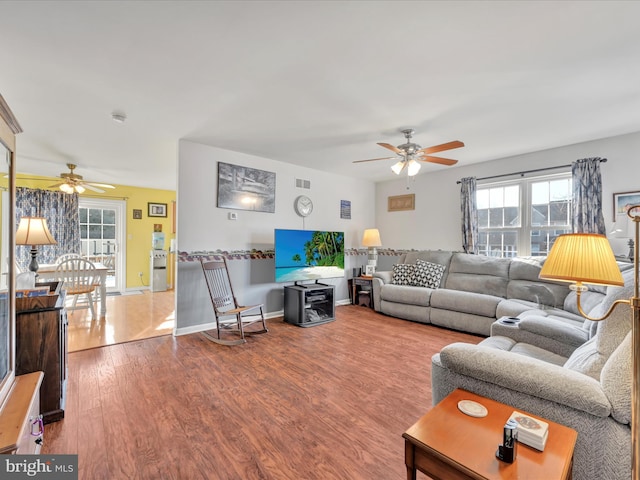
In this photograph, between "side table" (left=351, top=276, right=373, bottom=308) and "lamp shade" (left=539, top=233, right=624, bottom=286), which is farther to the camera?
"side table" (left=351, top=276, right=373, bottom=308)

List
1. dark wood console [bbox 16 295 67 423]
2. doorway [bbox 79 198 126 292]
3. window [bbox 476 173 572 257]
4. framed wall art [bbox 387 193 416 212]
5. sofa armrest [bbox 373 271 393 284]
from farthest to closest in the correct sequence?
doorway [bbox 79 198 126 292] → framed wall art [bbox 387 193 416 212] → sofa armrest [bbox 373 271 393 284] → window [bbox 476 173 572 257] → dark wood console [bbox 16 295 67 423]

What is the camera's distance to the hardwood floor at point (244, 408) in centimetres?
153

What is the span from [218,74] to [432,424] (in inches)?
99.2

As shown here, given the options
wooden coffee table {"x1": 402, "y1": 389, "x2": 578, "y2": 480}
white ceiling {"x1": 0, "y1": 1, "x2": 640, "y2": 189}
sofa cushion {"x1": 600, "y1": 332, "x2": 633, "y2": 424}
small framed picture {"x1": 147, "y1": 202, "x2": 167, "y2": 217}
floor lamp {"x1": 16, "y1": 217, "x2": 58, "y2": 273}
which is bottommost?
wooden coffee table {"x1": 402, "y1": 389, "x2": 578, "y2": 480}

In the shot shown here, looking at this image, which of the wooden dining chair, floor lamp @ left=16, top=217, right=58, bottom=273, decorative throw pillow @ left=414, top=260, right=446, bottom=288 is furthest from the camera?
decorative throw pillow @ left=414, top=260, right=446, bottom=288

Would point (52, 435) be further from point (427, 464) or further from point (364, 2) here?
point (364, 2)

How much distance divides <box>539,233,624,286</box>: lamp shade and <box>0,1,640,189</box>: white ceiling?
128cm

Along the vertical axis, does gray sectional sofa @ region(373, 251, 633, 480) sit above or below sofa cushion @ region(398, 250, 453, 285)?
below

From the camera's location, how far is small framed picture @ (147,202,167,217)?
21.7 feet

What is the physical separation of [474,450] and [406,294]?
3401mm

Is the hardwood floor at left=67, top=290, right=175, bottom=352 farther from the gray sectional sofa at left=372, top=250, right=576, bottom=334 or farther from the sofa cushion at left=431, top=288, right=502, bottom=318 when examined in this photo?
the sofa cushion at left=431, top=288, right=502, bottom=318

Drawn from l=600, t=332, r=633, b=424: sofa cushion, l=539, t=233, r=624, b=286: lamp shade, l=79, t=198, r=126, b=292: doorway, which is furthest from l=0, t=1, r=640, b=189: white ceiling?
l=79, t=198, r=126, b=292: doorway

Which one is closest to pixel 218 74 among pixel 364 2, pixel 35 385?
pixel 364 2

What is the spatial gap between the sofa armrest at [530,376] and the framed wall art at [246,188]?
10.8 feet
